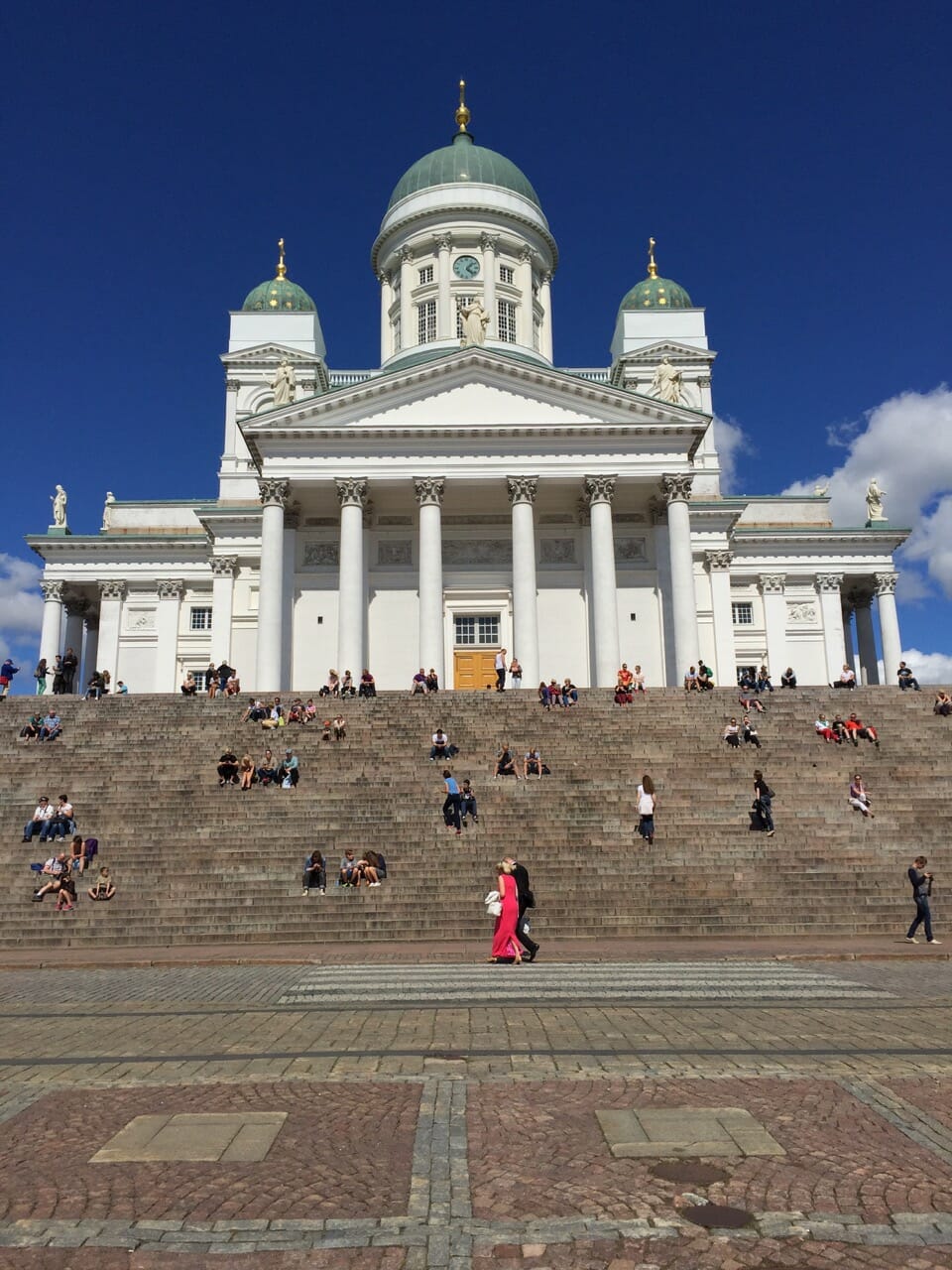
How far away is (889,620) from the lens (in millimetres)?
57906

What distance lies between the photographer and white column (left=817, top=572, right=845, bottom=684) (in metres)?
56.4

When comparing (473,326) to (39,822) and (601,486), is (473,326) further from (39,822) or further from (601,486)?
(39,822)

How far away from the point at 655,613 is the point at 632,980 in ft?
104

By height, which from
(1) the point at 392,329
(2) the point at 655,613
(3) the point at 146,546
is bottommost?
(2) the point at 655,613

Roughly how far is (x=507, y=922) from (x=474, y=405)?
1211 inches

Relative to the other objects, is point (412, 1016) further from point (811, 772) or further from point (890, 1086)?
point (811, 772)

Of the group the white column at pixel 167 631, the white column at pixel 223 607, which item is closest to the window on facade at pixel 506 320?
the white column at pixel 223 607

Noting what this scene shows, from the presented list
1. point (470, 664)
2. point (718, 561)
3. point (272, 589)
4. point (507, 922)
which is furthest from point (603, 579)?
point (507, 922)

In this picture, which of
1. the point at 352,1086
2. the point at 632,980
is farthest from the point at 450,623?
the point at 352,1086

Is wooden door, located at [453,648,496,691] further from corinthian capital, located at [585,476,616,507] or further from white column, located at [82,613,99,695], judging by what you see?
white column, located at [82,613,99,695]

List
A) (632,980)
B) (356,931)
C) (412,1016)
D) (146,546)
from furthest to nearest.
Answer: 1. (146,546)
2. (356,931)
3. (632,980)
4. (412,1016)

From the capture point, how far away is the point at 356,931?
57.6ft

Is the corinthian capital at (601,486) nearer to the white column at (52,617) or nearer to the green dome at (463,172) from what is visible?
the green dome at (463,172)

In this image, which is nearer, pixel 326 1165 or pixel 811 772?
pixel 326 1165
